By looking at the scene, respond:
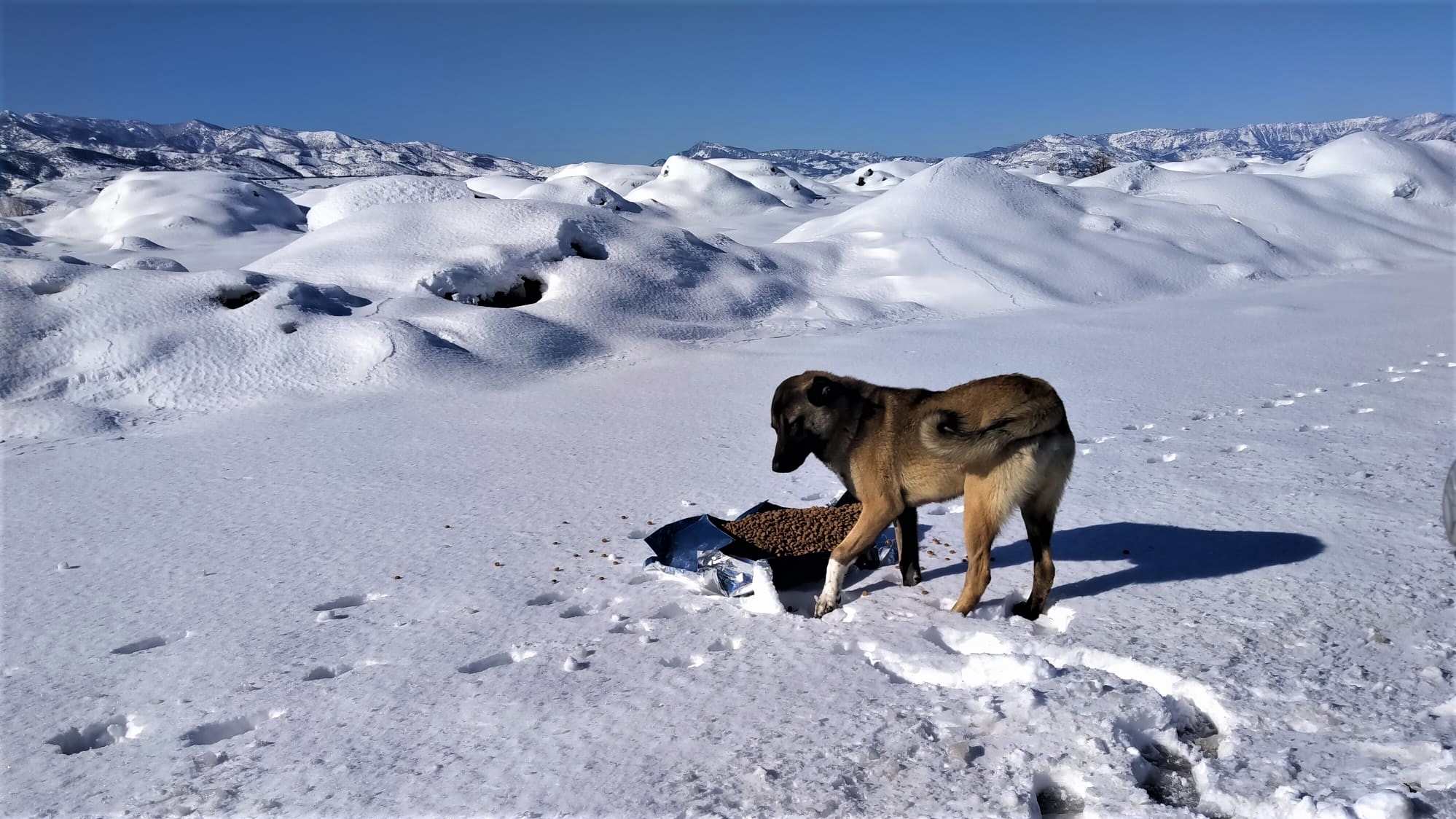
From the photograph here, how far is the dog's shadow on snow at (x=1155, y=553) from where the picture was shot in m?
4.17

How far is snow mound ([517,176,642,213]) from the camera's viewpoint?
90.6 feet

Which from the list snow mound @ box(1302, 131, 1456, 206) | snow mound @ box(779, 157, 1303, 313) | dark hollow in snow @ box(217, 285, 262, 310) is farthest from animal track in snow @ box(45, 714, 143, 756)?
snow mound @ box(1302, 131, 1456, 206)

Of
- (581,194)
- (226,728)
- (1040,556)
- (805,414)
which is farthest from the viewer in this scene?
(581,194)

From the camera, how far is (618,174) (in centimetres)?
5547

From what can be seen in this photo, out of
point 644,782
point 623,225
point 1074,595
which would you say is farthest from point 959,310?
point 644,782

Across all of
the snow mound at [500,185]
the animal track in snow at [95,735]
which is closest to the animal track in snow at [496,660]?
the animal track in snow at [95,735]

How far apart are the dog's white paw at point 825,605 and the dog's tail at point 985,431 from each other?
87 cm

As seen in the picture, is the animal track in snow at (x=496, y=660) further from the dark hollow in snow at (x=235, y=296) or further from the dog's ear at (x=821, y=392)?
the dark hollow in snow at (x=235, y=296)

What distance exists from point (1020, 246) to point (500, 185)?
31854 mm

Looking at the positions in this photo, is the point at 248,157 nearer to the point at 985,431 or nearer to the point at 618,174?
the point at 618,174

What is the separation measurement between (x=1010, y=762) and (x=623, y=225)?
13159 mm

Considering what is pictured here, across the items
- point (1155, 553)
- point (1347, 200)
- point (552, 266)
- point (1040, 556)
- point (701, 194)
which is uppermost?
point (701, 194)

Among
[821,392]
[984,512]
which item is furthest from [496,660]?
[984,512]

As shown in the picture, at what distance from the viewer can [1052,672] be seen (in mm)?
3184
